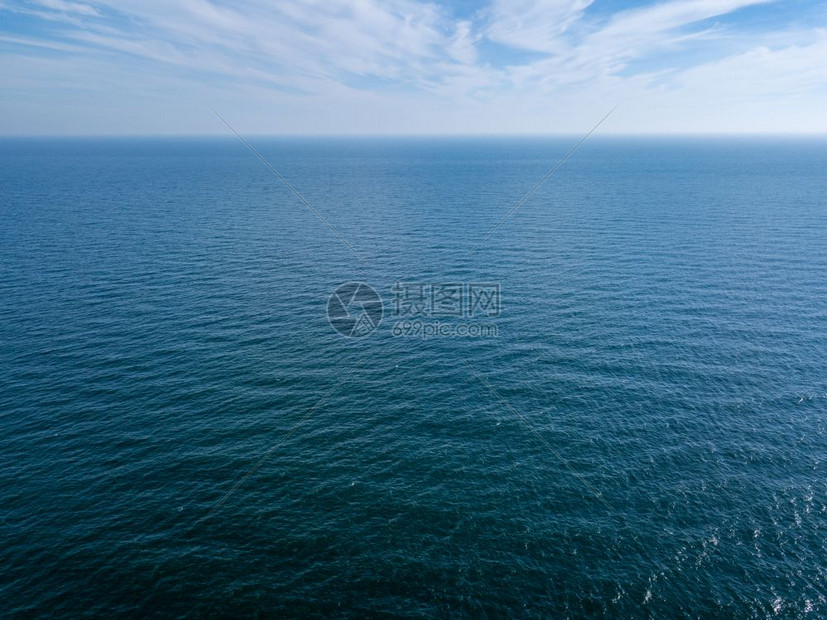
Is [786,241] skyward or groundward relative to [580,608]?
skyward

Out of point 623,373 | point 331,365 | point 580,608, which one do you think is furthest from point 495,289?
point 580,608

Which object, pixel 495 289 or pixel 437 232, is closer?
pixel 495 289

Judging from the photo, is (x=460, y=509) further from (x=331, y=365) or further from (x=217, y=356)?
(x=217, y=356)

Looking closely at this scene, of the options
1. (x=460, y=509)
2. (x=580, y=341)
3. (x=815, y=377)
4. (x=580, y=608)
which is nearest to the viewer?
(x=580, y=608)

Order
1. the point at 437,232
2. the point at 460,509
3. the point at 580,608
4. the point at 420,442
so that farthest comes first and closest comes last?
1. the point at 437,232
2. the point at 420,442
3. the point at 460,509
4. the point at 580,608

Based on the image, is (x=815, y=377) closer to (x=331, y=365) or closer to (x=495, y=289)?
(x=495, y=289)

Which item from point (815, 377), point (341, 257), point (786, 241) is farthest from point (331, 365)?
point (786, 241)
